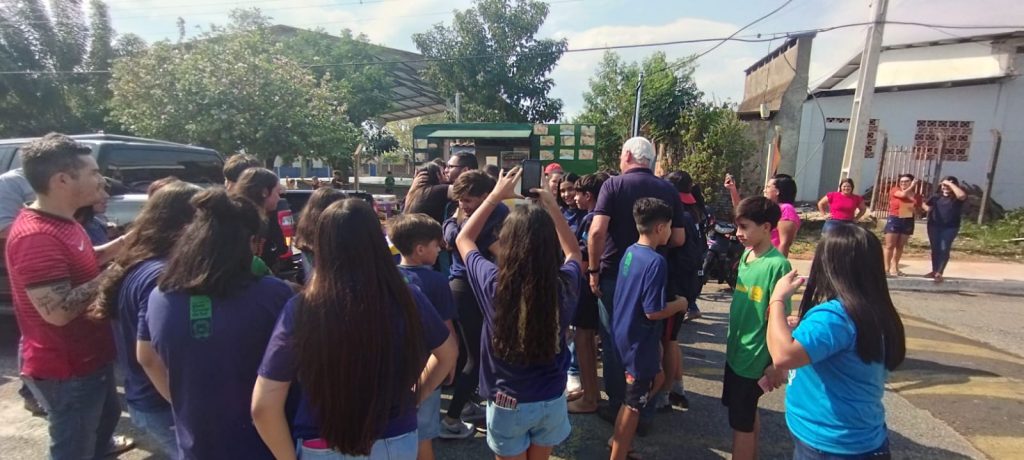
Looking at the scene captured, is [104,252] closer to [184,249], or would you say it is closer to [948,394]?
[184,249]

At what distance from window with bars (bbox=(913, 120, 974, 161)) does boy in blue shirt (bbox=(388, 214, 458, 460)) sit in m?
15.8

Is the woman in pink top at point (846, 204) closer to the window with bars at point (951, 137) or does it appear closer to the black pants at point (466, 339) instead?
the black pants at point (466, 339)

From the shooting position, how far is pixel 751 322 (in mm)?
2693

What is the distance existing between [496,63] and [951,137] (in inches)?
677

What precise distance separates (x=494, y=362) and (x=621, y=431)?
1.03 meters

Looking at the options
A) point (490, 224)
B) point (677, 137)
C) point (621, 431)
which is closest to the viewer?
point (621, 431)

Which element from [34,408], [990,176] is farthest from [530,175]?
[990,176]

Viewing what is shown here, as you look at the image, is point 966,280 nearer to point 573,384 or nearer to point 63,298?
point 573,384

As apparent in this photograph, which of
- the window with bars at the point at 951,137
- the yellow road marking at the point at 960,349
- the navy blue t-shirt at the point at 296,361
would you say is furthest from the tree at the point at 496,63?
the navy blue t-shirt at the point at 296,361

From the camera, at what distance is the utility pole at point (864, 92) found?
9.30 meters

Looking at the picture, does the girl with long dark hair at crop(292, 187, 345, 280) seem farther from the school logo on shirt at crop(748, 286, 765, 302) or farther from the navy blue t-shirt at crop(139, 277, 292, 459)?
the school logo on shirt at crop(748, 286, 765, 302)

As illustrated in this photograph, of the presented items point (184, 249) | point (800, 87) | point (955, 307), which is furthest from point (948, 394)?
point (800, 87)

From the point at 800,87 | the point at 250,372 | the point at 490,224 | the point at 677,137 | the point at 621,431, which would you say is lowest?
the point at 621,431

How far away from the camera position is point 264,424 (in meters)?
1.52
